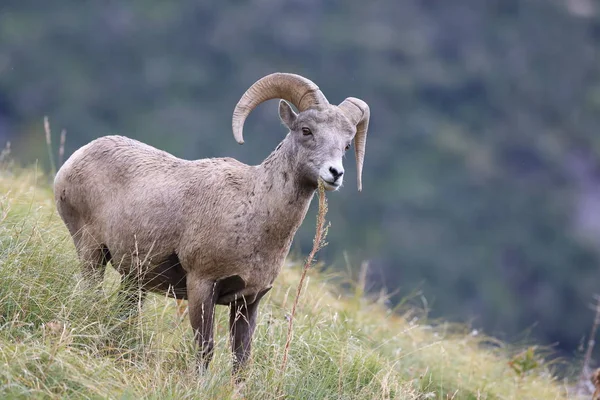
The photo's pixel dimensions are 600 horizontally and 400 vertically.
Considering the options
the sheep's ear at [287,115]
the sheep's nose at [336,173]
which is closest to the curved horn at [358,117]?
the sheep's ear at [287,115]

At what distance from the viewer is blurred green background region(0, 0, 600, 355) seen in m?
83.3

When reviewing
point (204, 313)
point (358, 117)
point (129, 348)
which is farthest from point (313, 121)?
point (129, 348)

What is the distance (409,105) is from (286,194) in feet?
330

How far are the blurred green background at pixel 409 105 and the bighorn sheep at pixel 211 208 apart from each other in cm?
6473

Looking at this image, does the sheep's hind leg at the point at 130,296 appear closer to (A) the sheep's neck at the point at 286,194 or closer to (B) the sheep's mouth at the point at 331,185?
(A) the sheep's neck at the point at 286,194

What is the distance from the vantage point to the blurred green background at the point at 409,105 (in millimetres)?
83312

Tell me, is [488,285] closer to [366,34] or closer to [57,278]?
[366,34]

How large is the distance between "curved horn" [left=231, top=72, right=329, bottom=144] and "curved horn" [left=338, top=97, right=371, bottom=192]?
0.21 metres

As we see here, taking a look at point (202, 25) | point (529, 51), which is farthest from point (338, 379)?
point (529, 51)

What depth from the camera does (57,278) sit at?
6805 millimetres

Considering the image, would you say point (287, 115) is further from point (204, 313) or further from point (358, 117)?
point (204, 313)

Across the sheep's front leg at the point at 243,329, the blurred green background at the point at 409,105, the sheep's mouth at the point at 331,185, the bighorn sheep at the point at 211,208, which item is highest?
the sheep's mouth at the point at 331,185

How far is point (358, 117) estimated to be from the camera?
24.3ft

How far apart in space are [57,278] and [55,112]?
90.4 m
